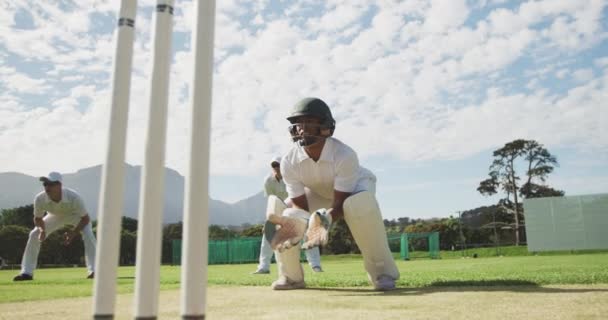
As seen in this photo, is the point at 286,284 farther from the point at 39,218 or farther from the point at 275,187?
the point at 39,218

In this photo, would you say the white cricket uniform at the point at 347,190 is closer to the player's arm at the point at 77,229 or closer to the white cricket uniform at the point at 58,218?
the white cricket uniform at the point at 58,218

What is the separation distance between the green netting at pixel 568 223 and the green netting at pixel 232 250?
1463 cm

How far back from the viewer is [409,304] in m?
3.10

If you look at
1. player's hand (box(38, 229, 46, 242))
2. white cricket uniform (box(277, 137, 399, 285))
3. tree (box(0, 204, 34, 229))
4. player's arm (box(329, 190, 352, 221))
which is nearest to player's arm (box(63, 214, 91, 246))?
player's hand (box(38, 229, 46, 242))

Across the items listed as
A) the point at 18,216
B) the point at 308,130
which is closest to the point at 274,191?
the point at 308,130

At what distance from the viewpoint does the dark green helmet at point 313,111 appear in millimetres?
4582

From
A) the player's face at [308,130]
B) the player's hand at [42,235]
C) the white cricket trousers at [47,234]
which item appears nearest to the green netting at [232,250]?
the white cricket trousers at [47,234]

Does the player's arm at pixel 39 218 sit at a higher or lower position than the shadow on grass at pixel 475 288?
higher

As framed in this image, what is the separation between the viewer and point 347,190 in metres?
4.54

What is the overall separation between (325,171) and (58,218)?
678 cm

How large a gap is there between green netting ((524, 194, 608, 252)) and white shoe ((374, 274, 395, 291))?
22.9m

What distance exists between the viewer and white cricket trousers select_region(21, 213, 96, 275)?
8711 millimetres

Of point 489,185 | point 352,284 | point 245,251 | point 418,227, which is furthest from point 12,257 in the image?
point 489,185

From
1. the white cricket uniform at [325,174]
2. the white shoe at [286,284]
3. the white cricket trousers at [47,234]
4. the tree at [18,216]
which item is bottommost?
the white shoe at [286,284]
